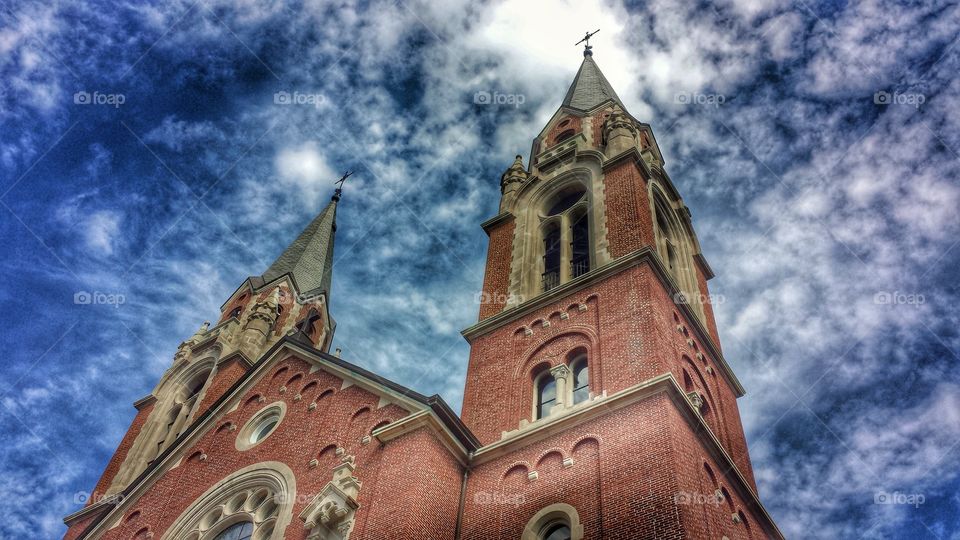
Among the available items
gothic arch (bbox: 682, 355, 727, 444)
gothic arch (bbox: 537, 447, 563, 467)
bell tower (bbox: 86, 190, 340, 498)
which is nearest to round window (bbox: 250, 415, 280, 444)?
bell tower (bbox: 86, 190, 340, 498)

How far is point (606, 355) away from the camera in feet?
59.9

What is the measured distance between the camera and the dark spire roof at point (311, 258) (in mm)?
36562

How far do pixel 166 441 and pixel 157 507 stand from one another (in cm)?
758

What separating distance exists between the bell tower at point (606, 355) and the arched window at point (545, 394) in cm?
3

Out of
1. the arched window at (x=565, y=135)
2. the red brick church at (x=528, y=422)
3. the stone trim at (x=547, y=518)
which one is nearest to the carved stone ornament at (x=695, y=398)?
the red brick church at (x=528, y=422)

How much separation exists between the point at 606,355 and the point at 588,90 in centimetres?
1874

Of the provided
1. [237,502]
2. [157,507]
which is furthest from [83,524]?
[237,502]

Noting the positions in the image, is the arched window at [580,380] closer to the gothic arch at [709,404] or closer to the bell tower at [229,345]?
the gothic arch at [709,404]

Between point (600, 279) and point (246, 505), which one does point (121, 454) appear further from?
point (600, 279)

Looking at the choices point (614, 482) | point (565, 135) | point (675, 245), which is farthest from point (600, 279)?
point (565, 135)

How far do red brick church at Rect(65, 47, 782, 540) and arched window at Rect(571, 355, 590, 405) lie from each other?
2.0 inches

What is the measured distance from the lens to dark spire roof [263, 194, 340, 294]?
1439 inches

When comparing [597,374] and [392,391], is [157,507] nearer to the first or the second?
[392,391]

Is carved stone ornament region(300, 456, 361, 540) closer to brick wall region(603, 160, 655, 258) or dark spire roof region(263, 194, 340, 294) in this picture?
brick wall region(603, 160, 655, 258)
